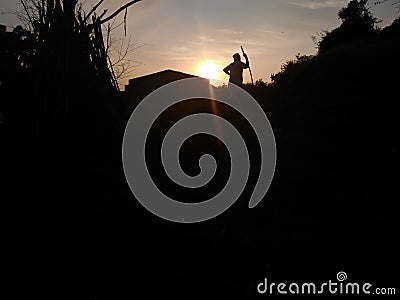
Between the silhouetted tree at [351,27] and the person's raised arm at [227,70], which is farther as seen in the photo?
the silhouetted tree at [351,27]

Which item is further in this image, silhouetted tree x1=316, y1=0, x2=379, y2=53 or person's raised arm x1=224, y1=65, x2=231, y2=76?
silhouetted tree x1=316, y1=0, x2=379, y2=53

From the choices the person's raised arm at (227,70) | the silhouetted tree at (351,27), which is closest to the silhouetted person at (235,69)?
the person's raised arm at (227,70)

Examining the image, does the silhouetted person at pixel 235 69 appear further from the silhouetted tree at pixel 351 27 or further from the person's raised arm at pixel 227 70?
the silhouetted tree at pixel 351 27

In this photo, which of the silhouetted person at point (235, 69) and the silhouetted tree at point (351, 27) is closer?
the silhouetted person at point (235, 69)

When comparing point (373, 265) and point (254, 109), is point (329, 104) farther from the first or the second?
point (373, 265)

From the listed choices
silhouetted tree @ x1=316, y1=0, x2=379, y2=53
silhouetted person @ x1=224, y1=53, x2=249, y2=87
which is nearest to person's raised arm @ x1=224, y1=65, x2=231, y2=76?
silhouetted person @ x1=224, y1=53, x2=249, y2=87

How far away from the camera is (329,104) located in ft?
51.0

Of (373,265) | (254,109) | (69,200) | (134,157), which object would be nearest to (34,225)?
(69,200)

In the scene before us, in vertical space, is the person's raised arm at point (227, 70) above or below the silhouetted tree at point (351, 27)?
below

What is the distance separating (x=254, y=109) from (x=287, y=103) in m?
5.93

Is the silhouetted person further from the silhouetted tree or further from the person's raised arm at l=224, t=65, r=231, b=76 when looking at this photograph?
the silhouetted tree

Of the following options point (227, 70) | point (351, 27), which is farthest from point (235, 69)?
point (351, 27)

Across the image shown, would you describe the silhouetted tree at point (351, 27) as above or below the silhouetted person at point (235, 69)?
above

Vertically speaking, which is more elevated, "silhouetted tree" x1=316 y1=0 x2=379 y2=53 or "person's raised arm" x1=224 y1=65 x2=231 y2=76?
"silhouetted tree" x1=316 y1=0 x2=379 y2=53
